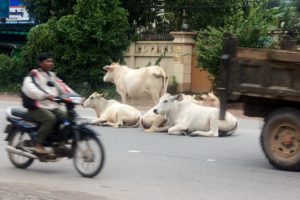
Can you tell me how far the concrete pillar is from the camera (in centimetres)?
2822

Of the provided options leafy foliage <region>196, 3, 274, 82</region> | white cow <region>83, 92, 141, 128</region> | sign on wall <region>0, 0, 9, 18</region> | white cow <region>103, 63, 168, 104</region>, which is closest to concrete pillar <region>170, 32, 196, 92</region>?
leafy foliage <region>196, 3, 274, 82</region>

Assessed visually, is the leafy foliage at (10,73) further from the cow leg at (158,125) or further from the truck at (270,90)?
the truck at (270,90)

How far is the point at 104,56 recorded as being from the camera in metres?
29.5

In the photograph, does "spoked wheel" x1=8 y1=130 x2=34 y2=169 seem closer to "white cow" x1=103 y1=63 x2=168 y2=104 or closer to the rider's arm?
the rider's arm

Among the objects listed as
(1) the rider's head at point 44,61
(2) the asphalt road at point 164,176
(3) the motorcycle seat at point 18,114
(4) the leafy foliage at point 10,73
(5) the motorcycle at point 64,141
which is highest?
→ (1) the rider's head at point 44,61

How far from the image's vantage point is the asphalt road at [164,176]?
880cm

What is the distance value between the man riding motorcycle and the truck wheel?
3.27 metres

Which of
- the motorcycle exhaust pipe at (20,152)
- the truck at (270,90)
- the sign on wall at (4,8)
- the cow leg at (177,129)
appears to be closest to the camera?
the motorcycle exhaust pipe at (20,152)

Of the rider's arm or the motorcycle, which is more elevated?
the rider's arm

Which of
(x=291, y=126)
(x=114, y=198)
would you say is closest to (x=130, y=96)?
(x=291, y=126)

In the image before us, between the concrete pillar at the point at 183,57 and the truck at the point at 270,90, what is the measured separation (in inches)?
679

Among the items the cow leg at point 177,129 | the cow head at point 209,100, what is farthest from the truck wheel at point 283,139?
the cow head at point 209,100

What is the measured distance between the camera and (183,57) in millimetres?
28344

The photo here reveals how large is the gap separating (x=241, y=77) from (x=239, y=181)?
1815 millimetres
